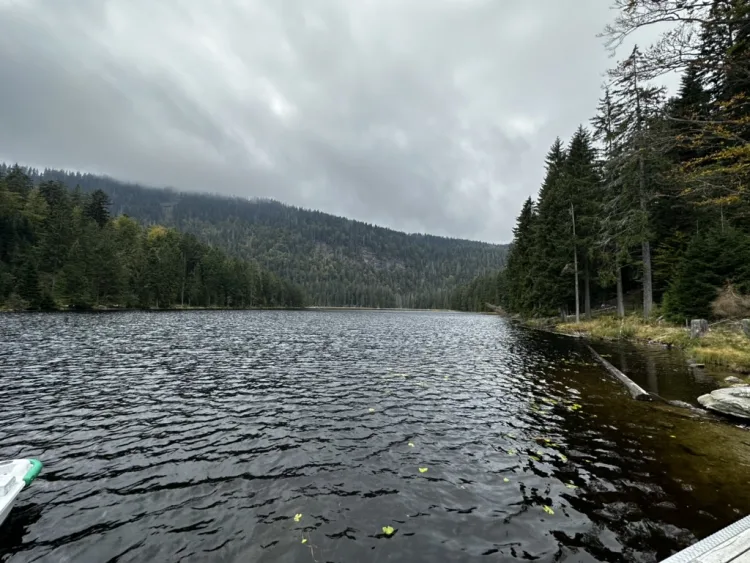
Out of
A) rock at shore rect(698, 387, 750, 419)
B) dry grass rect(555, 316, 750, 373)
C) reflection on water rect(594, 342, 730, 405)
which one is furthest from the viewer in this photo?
dry grass rect(555, 316, 750, 373)

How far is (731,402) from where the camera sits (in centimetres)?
1178

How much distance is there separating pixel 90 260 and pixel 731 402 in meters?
97.4

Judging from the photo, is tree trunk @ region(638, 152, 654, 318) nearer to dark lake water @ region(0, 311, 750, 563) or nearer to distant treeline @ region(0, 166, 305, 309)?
dark lake water @ region(0, 311, 750, 563)

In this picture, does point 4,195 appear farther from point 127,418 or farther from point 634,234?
point 634,234

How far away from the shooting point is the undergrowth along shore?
19.5 metres

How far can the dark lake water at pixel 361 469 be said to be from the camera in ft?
20.4

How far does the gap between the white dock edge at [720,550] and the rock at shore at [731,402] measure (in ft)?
30.8

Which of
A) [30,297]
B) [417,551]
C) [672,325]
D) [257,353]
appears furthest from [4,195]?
→ [672,325]

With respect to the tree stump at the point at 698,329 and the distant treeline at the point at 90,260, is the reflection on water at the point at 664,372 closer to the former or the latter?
the tree stump at the point at 698,329

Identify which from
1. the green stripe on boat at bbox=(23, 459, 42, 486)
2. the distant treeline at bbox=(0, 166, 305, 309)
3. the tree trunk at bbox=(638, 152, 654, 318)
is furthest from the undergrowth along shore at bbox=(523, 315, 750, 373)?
the distant treeline at bbox=(0, 166, 305, 309)

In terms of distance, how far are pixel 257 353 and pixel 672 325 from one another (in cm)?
3375

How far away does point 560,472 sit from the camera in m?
8.66

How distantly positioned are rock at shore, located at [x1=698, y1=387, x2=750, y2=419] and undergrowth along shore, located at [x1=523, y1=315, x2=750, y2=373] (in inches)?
298

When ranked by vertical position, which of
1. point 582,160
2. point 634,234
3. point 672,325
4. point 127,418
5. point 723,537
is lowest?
point 127,418
